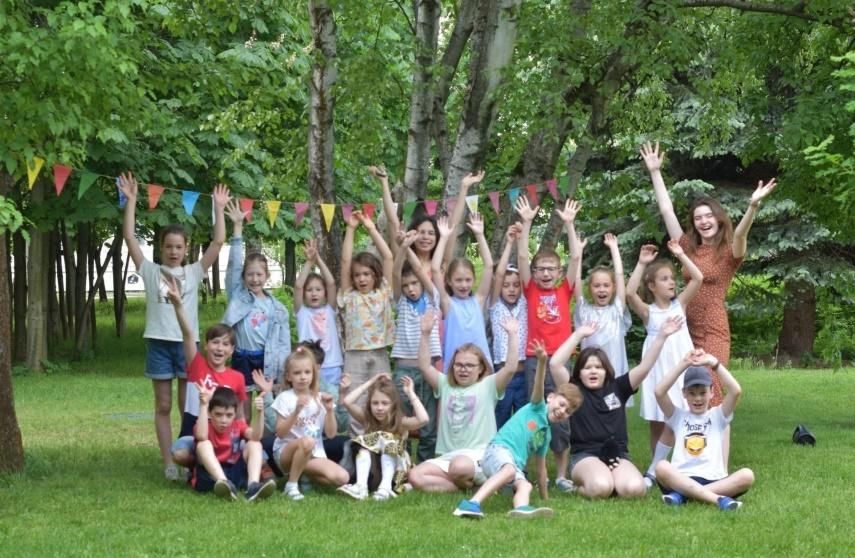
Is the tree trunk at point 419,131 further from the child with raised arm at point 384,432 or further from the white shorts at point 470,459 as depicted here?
the white shorts at point 470,459

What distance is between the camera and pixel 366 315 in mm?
8719

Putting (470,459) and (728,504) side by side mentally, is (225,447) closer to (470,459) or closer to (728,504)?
(470,459)

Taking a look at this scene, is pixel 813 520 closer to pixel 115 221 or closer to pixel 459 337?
pixel 459 337

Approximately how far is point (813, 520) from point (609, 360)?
6.55ft

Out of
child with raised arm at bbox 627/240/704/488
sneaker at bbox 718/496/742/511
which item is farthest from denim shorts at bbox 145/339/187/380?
sneaker at bbox 718/496/742/511

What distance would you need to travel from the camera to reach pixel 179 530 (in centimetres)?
660

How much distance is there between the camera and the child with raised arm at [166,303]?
28.3 feet

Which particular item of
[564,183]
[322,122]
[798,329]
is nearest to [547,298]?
[564,183]

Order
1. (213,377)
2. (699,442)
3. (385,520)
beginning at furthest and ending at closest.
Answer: (213,377) < (699,442) < (385,520)

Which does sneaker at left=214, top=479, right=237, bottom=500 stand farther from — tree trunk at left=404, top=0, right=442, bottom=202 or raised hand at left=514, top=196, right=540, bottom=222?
tree trunk at left=404, top=0, right=442, bottom=202

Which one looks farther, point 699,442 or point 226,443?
point 226,443

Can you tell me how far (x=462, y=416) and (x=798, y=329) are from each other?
16462mm

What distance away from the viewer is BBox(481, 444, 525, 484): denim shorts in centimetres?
742

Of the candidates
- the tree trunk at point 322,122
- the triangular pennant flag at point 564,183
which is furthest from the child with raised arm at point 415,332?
the tree trunk at point 322,122
